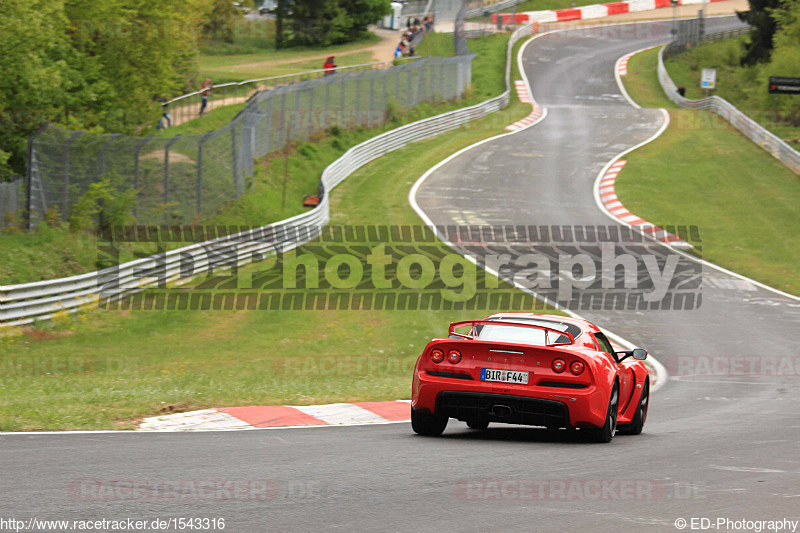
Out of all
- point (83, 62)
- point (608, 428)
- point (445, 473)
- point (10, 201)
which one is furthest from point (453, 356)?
point (83, 62)

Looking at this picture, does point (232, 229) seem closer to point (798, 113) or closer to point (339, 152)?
point (339, 152)

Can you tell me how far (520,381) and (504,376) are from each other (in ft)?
0.49

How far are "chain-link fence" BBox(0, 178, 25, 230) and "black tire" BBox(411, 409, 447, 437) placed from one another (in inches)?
649

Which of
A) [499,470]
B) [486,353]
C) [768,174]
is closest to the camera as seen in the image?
[499,470]

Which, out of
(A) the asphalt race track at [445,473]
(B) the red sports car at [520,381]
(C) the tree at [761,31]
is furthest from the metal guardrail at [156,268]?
(C) the tree at [761,31]

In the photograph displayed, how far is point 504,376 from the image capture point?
8195 mm

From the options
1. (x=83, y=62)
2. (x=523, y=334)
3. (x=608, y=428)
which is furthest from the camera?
(x=83, y=62)

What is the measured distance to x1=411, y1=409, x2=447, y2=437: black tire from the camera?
28.3 ft

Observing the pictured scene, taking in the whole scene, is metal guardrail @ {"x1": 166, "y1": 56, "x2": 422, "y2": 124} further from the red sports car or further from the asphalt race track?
the red sports car

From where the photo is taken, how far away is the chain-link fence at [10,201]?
22.3m

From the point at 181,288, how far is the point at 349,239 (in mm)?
7162

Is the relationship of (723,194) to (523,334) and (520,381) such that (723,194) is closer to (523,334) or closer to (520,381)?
(523,334)

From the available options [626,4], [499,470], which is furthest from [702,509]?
[626,4]

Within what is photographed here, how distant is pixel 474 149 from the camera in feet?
136
